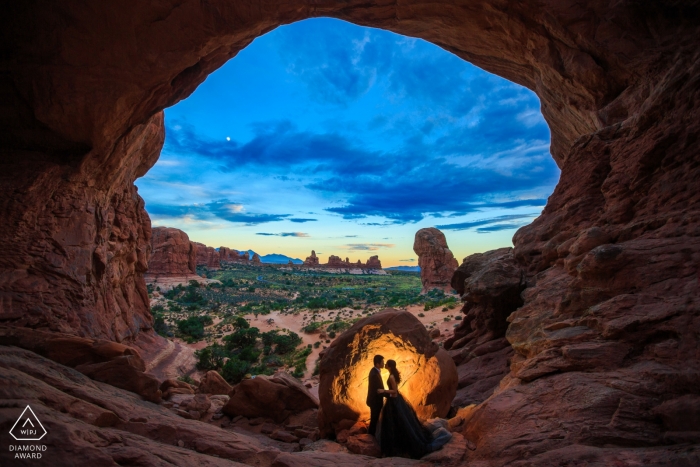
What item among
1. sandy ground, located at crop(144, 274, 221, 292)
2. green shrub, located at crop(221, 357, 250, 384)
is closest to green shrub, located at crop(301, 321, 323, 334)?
green shrub, located at crop(221, 357, 250, 384)

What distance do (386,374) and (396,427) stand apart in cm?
159

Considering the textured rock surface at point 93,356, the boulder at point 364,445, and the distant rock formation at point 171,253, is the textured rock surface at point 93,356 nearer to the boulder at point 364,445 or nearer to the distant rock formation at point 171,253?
the boulder at point 364,445

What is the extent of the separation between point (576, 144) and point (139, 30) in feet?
41.6

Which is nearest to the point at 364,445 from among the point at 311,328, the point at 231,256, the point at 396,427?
the point at 396,427

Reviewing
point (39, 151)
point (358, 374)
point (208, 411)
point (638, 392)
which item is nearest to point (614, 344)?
point (638, 392)

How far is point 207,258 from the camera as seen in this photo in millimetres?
81938

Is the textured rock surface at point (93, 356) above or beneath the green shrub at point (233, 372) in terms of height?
above

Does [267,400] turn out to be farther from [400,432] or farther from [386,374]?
[400,432]

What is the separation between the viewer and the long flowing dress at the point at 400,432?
225 inches

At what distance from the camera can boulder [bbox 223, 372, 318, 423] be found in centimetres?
877

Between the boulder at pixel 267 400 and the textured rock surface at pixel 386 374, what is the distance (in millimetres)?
2203

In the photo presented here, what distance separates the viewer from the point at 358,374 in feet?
A: 24.5

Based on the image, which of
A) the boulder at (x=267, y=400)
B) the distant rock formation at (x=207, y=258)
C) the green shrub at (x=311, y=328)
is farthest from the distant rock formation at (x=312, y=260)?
the boulder at (x=267, y=400)

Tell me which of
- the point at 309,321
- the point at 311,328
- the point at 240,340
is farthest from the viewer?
the point at 309,321
